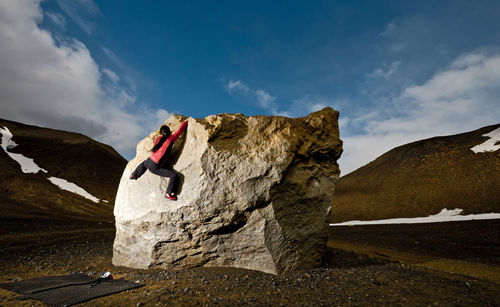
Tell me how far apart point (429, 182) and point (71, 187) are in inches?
2048

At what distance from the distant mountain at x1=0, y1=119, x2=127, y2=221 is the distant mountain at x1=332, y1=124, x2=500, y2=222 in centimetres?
3390

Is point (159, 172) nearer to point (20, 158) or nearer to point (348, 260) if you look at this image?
point (348, 260)

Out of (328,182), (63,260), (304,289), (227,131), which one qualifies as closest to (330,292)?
(304,289)

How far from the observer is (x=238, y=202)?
626 centimetres

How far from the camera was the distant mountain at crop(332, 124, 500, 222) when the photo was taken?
3106 centimetres

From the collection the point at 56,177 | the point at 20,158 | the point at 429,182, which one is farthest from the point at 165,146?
the point at 20,158

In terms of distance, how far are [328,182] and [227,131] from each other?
318cm

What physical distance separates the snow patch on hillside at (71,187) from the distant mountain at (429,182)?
35.8 metres

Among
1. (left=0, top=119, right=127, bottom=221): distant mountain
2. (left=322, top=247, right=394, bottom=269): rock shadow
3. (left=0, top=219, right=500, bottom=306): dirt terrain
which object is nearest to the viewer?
(left=0, top=219, right=500, bottom=306): dirt terrain

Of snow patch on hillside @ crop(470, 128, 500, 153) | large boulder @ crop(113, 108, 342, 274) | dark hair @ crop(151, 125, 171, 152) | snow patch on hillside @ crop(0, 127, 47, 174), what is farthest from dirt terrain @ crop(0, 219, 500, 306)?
snow patch on hillside @ crop(0, 127, 47, 174)

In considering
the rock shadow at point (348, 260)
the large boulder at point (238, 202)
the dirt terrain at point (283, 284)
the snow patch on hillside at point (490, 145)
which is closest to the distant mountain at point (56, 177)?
the dirt terrain at point (283, 284)

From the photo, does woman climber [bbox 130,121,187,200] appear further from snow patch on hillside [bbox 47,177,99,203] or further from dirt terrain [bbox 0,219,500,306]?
snow patch on hillside [bbox 47,177,99,203]

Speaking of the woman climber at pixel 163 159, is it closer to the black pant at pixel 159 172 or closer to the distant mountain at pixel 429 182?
the black pant at pixel 159 172

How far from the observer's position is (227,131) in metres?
6.92
